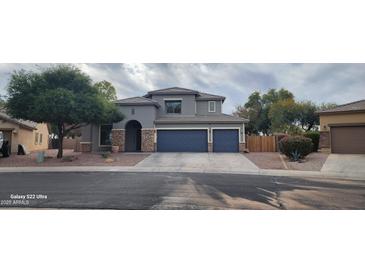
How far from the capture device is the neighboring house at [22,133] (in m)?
11.5

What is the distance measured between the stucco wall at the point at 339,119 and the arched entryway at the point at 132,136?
31.8ft

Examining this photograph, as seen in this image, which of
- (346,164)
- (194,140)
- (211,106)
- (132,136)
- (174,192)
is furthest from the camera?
(211,106)

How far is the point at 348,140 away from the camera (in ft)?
25.2

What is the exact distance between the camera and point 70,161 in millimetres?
9305

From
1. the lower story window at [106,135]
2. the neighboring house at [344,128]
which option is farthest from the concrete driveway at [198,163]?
the lower story window at [106,135]

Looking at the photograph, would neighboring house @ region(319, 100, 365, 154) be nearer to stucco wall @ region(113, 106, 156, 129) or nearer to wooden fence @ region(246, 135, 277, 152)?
wooden fence @ region(246, 135, 277, 152)

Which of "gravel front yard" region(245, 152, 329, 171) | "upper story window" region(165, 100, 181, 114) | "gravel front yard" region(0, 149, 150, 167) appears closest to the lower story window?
"gravel front yard" region(0, 149, 150, 167)

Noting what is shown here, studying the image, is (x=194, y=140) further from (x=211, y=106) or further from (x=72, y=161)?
(x=72, y=161)

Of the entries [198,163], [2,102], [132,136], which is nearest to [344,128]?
[198,163]

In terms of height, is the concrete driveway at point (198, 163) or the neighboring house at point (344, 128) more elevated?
the neighboring house at point (344, 128)

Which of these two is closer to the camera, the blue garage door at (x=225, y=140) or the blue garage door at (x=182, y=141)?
the blue garage door at (x=182, y=141)

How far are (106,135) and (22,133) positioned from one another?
5216mm

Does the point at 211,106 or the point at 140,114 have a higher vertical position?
the point at 211,106

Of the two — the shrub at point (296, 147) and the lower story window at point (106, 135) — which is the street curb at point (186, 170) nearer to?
the shrub at point (296, 147)
